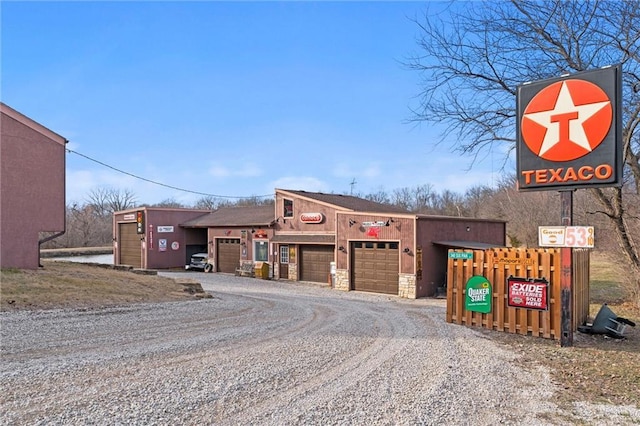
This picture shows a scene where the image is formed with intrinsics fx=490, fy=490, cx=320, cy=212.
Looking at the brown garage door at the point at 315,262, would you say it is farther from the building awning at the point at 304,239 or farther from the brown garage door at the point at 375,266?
the brown garage door at the point at 375,266

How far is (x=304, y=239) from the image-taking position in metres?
26.1

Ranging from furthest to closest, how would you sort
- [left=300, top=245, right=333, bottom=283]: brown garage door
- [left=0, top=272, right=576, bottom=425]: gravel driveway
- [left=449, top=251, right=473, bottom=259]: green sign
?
[left=300, top=245, right=333, bottom=283]: brown garage door
[left=449, top=251, right=473, bottom=259]: green sign
[left=0, top=272, right=576, bottom=425]: gravel driveway

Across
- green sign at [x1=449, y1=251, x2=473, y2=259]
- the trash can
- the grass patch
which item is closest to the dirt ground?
the grass patch

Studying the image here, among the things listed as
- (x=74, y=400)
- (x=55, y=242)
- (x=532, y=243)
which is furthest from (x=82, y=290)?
(x=55, y=242)

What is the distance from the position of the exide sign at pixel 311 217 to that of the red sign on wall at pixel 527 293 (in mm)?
16176

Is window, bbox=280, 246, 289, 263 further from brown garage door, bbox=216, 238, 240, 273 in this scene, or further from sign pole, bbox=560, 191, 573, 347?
sign pole, bbox=560, 191, 573, 347

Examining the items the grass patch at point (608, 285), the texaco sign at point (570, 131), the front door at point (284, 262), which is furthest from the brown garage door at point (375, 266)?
the texaco sign at point (570, 131)

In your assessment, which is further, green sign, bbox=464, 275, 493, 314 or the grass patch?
the grass patch

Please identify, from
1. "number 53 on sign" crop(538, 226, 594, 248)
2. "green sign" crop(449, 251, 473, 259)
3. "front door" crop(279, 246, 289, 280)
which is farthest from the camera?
"front door" crop(279, 246, 289, 280)

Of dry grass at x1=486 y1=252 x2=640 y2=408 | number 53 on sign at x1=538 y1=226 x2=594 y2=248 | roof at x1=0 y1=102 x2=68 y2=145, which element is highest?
roof at x1=0 y1=102 x2=68 y2=145

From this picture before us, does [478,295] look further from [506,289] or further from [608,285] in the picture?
[608,285]

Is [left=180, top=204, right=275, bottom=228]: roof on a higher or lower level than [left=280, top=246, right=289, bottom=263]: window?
higher

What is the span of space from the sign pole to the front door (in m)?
19.4

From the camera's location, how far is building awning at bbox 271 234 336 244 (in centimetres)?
2480
